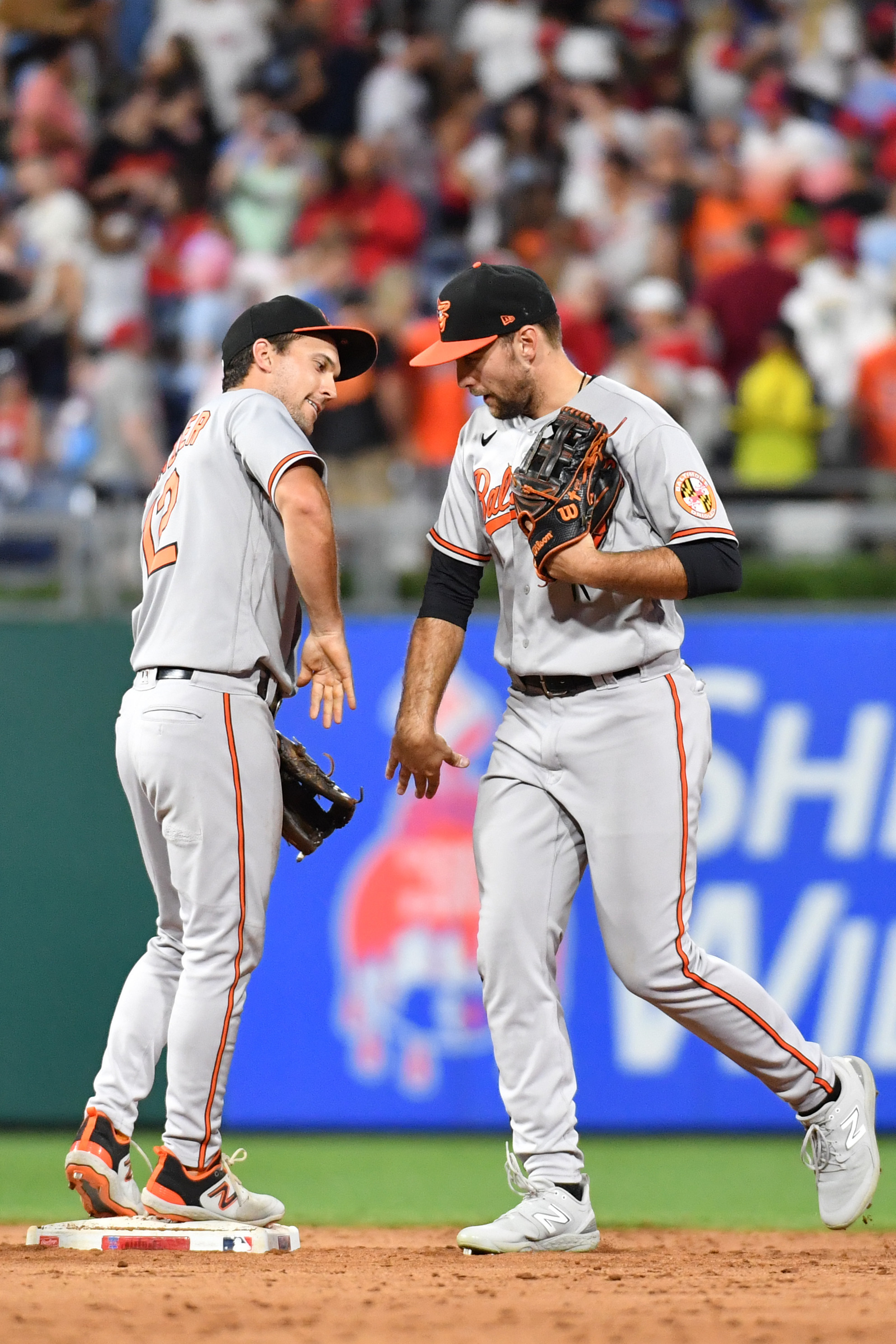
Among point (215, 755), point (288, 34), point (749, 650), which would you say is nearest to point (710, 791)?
point (749, 650)

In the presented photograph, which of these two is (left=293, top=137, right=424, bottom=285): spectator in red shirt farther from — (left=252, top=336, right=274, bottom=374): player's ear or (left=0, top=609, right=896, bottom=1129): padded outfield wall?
(left=252, top=336, right=274, bottom=374): player's ear

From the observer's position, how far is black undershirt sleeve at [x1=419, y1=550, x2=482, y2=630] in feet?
15.0

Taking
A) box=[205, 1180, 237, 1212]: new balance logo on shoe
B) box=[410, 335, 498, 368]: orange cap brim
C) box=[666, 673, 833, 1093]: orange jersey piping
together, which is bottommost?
box=[205, 1180, 237, 1212]: new balance logo on shoe

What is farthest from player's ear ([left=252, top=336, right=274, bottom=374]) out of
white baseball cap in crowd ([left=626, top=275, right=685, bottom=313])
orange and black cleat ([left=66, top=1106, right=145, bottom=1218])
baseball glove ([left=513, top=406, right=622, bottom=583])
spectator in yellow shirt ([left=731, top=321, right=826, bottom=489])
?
white baseball cap in crowd ([left=626, top=275, right=685, bottom=313])

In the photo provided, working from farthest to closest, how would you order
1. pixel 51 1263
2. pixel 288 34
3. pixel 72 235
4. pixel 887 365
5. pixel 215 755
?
pixel 288 34 → pixel 72 235 → pixel 887 365 → pixel 215 755 → pixel 51 1263

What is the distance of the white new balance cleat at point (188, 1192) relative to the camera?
13.6 ft

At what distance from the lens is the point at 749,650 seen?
6.75 meters

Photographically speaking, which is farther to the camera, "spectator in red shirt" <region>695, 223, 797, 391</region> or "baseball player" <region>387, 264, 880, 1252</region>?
"spectator in red shirt" <region>695, 223, 797, 391</region>

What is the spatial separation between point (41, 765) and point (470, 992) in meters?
1.74

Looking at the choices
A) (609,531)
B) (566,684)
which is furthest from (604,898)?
(609,531)

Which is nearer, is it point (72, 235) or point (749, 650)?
point (749, 650)

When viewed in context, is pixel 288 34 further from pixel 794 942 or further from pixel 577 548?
pixel 577 548

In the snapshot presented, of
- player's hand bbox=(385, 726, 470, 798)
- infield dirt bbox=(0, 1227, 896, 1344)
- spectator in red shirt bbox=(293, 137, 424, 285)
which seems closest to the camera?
infield dirt bbox=(0, 1227, 896, 1344)

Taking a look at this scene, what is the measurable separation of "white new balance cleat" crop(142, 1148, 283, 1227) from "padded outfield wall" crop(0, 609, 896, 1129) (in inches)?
94.2
